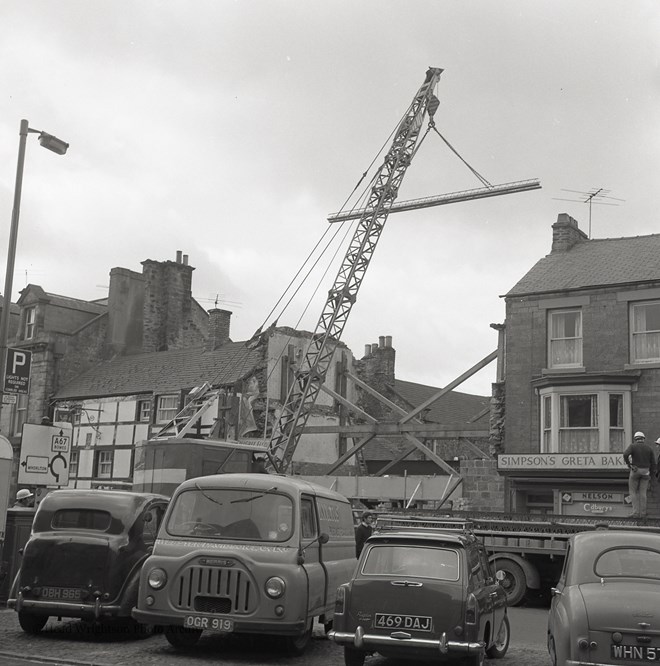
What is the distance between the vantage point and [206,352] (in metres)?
39.4

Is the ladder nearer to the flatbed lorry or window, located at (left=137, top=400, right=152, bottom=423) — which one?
window, located at (left=137, top=400, right=152, bottom=423)

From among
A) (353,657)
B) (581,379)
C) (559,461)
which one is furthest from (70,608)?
(581,379)

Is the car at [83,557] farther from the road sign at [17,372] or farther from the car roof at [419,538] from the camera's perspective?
the road sign at [17,372]

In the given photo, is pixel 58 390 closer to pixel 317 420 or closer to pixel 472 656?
pixel 317 420

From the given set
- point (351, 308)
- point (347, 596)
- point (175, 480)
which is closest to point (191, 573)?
point (347, 596)

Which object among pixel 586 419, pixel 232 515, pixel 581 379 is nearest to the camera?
pixel 232 515

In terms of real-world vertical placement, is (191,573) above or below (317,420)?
below

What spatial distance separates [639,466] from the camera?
20.9m

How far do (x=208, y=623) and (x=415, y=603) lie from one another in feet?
7.67

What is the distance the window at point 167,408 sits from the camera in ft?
121

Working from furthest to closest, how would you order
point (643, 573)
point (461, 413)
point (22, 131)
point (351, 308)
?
point (461, 413), point (351, 308), point (22, 131), point (643, 573)

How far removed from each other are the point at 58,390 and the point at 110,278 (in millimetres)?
5955

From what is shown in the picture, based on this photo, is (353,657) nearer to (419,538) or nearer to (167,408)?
(419,538)

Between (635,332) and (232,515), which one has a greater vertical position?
(635,332)
